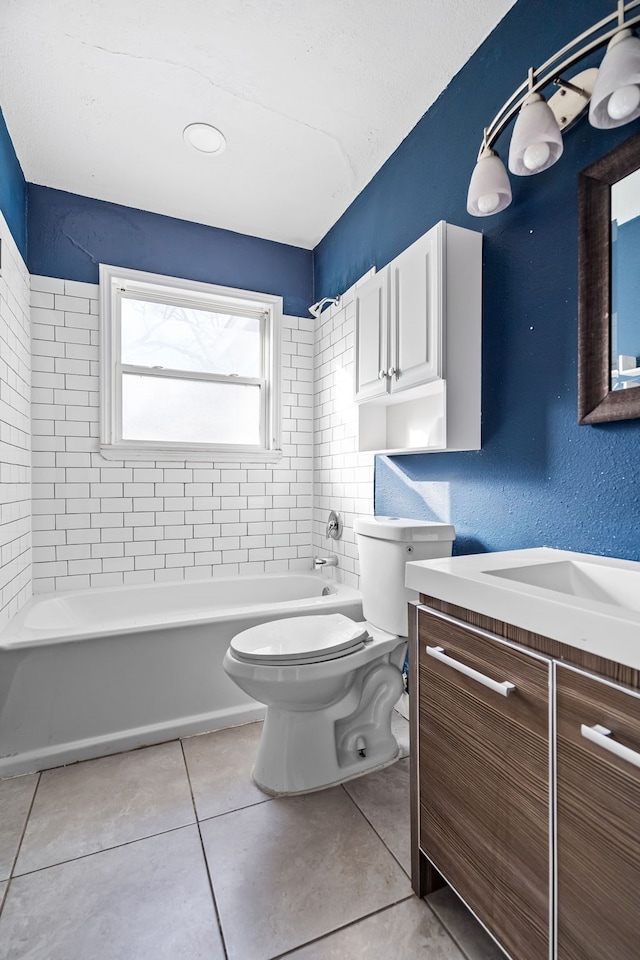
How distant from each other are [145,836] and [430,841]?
0.87 meters

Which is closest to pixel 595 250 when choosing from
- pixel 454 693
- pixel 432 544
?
pixel 432 544

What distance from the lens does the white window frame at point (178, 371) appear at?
258 cm

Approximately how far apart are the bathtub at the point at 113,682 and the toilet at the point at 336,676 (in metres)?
0.40

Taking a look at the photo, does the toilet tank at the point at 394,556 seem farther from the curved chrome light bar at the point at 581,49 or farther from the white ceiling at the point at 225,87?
the white ceiling at the point at 225,87

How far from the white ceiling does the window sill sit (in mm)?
1378

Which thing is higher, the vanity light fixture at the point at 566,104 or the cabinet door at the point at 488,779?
the vanity light fixture at the point at 566,104

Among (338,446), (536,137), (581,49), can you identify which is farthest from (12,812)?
(581,49)

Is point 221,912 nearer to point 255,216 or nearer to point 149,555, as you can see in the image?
point 149,555

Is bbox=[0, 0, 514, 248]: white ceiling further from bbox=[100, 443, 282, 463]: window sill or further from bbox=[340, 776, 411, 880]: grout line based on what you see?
bbox=[340, 776, 411, 880]: grout line

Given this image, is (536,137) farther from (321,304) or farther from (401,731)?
(401,731)

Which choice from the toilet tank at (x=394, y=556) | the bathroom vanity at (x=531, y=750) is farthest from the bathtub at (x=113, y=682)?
the bathroom vanity at (x=531, y=750)

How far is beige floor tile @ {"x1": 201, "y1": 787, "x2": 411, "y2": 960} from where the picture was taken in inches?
43.4

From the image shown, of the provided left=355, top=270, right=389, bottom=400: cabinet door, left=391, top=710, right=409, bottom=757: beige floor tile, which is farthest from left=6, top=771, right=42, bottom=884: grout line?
left=355, top=270, right=389, bottom=400: cabinet door

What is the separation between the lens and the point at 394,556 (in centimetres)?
173
